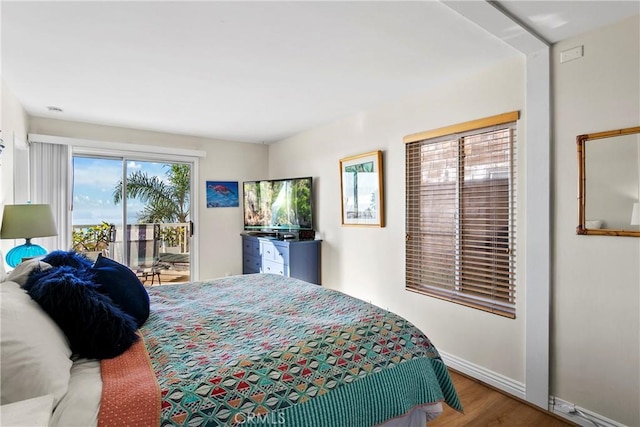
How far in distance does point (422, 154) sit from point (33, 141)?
4.18m

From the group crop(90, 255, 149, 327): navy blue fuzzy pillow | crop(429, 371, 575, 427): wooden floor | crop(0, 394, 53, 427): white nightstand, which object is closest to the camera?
crop(0, 394, 53, 427): white nightstand

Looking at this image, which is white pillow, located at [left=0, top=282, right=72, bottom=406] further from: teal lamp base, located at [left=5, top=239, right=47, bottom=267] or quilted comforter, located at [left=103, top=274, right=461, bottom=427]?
teal lamp base, located at [left=5, top=239, right=47, bottom=267]

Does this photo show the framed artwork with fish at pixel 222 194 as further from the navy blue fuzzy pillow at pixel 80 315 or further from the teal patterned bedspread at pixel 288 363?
the navy blue fuzzy pillow at pixel 80 315

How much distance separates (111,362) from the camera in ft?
4.10

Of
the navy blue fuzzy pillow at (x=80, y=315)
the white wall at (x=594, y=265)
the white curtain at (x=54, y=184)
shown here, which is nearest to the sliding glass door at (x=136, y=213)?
the white curtain at (x=54, y=184)


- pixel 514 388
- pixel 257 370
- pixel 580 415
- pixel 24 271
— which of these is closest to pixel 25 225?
pixel 24 271

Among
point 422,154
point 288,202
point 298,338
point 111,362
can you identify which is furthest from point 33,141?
point 422,154

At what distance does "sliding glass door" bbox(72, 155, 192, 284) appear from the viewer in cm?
409

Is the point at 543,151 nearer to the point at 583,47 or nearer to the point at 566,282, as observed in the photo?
the point at 583,47

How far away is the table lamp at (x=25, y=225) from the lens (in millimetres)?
2439

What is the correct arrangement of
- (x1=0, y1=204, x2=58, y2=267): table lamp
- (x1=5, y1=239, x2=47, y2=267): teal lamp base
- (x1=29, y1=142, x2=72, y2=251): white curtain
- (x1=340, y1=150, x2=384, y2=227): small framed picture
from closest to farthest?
(x1=0, y1=204, x2=58, y2=267): table lamp, (x1=5, y1=239, x2=47, y2=267): teal lamp base, (x1=340, y1=150, x2=384, y2=227): small framed picture, (x1=29, y1=142, x2=72, y2=251): white curtain

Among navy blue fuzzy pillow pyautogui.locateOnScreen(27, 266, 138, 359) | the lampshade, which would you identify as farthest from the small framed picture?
navy blue fuzzy pillow pyautogui.locateOnScreen(27, 266, 138, 359)

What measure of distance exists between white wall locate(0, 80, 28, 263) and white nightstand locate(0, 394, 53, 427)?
8.11 ft

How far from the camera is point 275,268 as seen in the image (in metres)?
4.23
